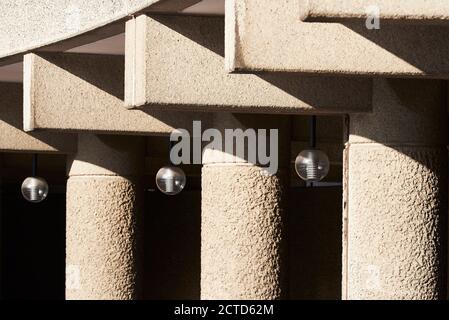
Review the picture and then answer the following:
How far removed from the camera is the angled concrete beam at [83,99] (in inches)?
593

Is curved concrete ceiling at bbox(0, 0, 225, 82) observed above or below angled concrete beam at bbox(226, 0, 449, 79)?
above

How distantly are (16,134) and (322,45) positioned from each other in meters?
8.38

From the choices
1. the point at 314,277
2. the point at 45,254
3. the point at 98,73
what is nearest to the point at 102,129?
the point at 98,73

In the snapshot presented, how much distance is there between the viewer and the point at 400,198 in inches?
447

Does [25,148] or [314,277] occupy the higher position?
[25,148]

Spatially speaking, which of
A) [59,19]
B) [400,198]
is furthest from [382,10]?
[59,19]

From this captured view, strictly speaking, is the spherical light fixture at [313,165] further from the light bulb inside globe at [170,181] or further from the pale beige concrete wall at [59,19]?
the light bulb inside globe at [170,181]

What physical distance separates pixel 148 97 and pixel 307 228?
17.4 feet

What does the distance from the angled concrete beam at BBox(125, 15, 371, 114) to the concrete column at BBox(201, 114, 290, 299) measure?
130 cm

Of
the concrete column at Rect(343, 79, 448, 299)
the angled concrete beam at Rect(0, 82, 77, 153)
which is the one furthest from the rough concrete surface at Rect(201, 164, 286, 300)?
the angled concrete beam at Rect(0, 82, 77, 153)

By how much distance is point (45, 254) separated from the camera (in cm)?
3039

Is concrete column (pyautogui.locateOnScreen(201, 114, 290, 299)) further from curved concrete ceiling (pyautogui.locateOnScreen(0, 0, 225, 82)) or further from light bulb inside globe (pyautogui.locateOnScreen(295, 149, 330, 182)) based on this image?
curved concrete ceiling (pyautogui.locateOnScreen(0, 0, 225, 82))

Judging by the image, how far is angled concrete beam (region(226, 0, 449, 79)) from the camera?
10.1 m

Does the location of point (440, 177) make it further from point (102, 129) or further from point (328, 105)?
point (102, 129)
